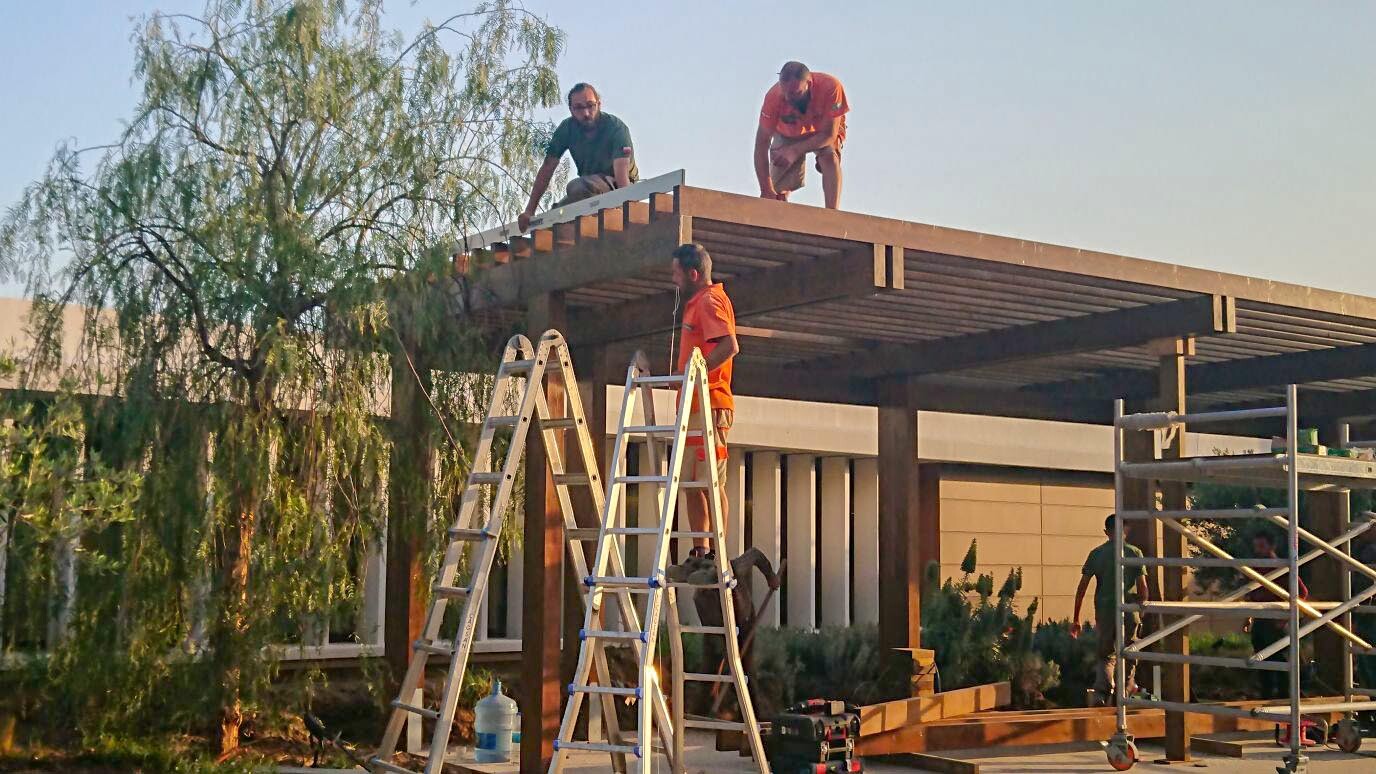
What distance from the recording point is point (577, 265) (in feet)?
27.1

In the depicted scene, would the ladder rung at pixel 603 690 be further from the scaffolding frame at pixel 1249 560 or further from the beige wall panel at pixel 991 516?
the beige wall panel at pixel 991 516

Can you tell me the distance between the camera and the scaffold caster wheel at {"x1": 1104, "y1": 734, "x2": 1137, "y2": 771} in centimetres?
934

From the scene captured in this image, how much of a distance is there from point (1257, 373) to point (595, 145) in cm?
662

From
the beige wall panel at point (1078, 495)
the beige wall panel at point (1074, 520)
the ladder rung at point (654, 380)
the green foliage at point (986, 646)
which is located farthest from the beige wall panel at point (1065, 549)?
the ladder rung at point (654, 380)

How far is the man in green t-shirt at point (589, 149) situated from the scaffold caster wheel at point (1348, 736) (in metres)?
6.76

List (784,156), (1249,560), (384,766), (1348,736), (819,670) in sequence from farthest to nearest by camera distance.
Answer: (819,670)
(1348,736)
(784,156)
(1249,560)
(384,766)

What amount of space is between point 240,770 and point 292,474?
5.68 feet

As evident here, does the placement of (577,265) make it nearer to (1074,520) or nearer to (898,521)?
(898,521)

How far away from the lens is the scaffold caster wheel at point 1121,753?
934 cm

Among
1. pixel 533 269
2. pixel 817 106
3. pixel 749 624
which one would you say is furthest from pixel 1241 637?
pixel 533 269

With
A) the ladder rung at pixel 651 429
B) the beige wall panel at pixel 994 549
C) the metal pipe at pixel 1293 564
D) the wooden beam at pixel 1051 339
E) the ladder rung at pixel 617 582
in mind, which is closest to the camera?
the ladder rung at pixel 617 582

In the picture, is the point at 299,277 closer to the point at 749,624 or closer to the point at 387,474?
the point at 387,474

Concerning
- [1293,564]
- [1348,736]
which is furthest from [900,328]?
[1348,736]

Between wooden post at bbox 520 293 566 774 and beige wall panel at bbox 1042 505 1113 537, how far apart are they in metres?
13.7
